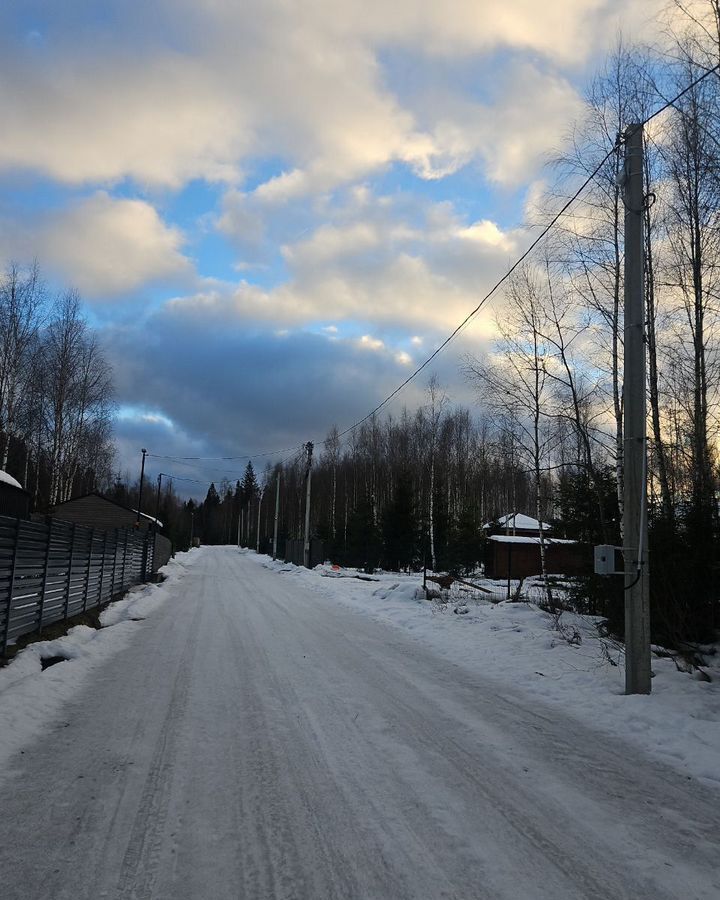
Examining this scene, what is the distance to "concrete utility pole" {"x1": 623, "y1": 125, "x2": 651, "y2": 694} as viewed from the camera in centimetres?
706

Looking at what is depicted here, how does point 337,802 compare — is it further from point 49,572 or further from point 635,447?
point 49,572

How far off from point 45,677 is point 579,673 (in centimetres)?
663

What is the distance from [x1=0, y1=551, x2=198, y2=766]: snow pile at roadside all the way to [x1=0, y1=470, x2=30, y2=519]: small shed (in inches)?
657

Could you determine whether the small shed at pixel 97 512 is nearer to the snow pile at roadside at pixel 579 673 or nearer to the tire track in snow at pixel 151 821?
the snow pile at roadside at pixel 579 673

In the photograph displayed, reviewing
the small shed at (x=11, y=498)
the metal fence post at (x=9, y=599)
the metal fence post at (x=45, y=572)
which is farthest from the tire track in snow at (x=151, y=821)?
the small shed at (x=11, y=498)

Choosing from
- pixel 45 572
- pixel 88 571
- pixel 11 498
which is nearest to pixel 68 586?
pixel 45 572

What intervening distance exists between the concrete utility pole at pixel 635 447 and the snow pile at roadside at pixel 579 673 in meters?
0.51

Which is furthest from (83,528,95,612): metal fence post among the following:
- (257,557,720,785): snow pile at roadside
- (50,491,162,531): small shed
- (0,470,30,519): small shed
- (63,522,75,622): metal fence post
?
(50,491,162,531): small shed

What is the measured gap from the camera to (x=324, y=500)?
66.1m

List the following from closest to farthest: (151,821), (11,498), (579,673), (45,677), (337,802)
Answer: (151,821), (337,802), (45,677), (579,673), (11,498)

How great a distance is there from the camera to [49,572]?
32.4ft

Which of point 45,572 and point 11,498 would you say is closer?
point 45,572

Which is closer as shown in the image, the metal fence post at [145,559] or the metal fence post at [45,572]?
the metal fence post at [45,572]

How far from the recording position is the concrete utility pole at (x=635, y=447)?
23.2ft
